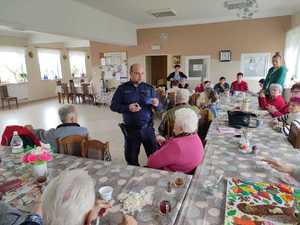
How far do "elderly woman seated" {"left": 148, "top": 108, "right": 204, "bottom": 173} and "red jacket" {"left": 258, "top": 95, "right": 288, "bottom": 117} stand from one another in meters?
1.88

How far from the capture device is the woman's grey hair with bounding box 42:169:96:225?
0.74 metres

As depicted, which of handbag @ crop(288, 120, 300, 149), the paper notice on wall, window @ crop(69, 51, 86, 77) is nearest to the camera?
handbag @ crop(288, 120, 300, 149)

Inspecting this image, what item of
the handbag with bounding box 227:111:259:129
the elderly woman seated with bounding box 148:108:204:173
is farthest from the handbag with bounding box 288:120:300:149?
the elderly woman seated with bounding box 148:108:204:173

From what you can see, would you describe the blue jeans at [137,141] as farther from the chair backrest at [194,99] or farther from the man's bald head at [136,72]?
Result: the chair backrest at [194,99]

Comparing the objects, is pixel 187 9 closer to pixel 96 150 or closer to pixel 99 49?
pixel 99 49

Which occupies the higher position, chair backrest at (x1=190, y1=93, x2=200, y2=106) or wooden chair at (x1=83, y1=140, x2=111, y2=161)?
chair backrest at (x1=190, y1=93, x2=200, y2=106)

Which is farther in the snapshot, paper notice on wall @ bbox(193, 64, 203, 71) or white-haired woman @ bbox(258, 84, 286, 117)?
paper notice on wall @ bbox(193, 64, 203, 71)

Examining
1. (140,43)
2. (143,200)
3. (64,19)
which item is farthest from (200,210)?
(140,43)

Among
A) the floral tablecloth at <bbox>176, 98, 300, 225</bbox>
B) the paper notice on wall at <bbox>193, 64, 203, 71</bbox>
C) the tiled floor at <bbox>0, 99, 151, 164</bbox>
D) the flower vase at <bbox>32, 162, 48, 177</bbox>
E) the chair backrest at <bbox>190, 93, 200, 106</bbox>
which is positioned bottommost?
the tiled floor at <bbox>0, 99, 151, 164</bbox>

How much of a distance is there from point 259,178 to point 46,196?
1.25m

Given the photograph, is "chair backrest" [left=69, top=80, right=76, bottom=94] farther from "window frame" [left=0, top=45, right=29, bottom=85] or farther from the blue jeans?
the blue jeans

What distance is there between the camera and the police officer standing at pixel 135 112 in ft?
8.38

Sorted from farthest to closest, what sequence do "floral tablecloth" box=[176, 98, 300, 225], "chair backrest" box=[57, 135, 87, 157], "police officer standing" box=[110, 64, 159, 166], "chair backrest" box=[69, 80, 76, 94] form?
"chair backrest" box=[69, 80, 76, 94] → "police officer standing" box=[110, 64, 159, 166] → "chair backrest" box=[57, 135, 87, 157] → "floral tablecloth" box=[176, 98, 300, 225]


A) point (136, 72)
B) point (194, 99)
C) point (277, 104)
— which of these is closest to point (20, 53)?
point (194, 99)
